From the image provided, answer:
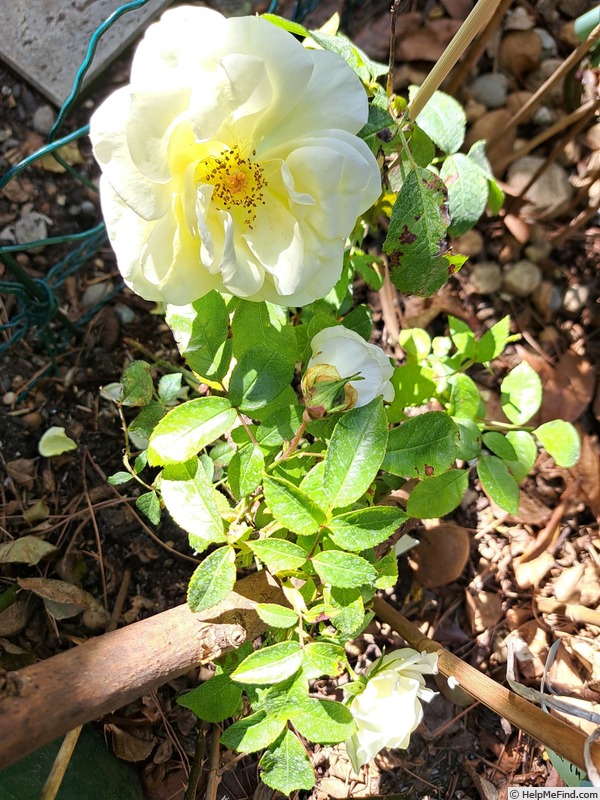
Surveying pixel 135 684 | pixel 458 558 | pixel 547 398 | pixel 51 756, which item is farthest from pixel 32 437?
pixel 547 398

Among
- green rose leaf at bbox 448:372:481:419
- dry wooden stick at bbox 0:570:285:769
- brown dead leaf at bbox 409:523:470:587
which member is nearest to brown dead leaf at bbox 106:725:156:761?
dry wooden stick at bbox 0:570:285:769

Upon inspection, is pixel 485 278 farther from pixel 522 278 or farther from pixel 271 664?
pixel 271 664

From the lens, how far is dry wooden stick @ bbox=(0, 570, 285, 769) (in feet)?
2.35

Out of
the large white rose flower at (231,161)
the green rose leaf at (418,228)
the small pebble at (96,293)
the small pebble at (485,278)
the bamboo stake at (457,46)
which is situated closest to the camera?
the large white rose flower at (231,161)

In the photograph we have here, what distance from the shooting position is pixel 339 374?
0.83m

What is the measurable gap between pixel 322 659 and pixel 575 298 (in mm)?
1320

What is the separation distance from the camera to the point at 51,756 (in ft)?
3.54

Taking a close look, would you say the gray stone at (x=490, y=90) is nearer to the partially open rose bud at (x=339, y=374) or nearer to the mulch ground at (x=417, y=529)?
the mulch ground at (x=417, y=529)

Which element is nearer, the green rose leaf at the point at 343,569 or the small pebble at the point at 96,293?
the green rose leaf at the point at 343,569

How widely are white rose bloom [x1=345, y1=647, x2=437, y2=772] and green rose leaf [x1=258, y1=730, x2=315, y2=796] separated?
0.27ft

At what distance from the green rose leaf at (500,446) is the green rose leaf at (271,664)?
1.65 feet

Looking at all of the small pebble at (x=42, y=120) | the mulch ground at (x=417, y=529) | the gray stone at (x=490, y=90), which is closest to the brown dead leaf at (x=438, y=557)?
the mulch ground at (x=417, y=529)

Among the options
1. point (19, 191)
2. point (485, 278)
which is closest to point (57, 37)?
point (19, 191)

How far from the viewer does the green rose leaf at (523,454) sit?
119cm
